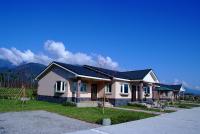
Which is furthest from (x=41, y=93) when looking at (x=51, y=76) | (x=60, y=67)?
(x=60, y=67)

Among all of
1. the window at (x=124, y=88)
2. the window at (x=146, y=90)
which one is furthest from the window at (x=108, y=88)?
the window at (x=146, y=90)

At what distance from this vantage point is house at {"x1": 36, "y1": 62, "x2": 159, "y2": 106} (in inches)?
1126

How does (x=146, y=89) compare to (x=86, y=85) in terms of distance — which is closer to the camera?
(x=86, y=85)

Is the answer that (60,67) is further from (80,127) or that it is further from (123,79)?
(80,127)

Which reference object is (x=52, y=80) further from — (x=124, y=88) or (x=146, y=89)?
(x=146, y=89)

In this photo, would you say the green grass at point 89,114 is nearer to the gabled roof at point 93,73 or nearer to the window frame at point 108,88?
the gabled roof at point 93,73

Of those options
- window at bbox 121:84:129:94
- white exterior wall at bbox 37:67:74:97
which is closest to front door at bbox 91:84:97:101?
window at bbox 121:84:129:94

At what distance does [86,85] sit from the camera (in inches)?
1211

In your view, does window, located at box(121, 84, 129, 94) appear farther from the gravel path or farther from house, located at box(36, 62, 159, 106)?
the gravel path

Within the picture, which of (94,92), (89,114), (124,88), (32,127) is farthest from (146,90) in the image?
(32,127)

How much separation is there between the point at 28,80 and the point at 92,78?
65.3 feet

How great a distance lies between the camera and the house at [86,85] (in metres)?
28.6

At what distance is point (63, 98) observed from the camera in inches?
1132

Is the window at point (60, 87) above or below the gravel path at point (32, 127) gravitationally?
above
